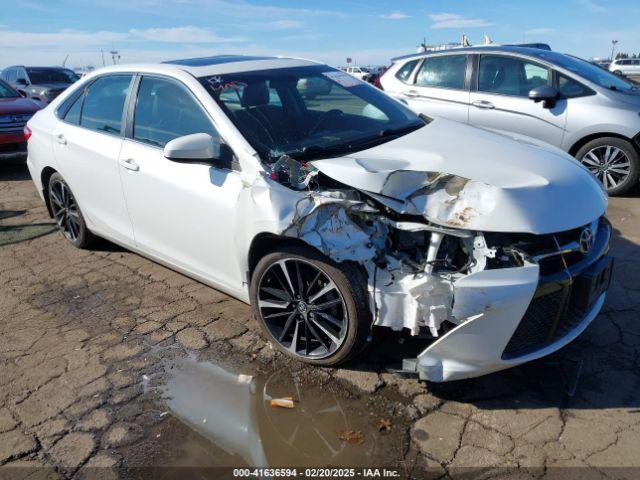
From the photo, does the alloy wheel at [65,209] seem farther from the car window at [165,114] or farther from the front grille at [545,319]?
the front grille at [545,319]

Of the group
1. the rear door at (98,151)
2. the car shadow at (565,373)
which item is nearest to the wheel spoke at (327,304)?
the car shadow at (565,373)

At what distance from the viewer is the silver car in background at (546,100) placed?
5816 mm

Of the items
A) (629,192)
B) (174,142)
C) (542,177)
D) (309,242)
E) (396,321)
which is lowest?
(629,192)

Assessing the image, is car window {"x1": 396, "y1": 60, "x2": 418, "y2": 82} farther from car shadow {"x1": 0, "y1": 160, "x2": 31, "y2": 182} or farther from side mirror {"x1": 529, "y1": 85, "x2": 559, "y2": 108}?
car shadow {"x1": 0, "y1": 160, "x2": 31, "y2": 182}

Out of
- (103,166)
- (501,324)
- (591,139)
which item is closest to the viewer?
(501,324)

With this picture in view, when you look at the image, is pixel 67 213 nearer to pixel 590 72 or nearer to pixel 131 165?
pixel 131 165

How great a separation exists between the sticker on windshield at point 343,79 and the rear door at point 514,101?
2.75m

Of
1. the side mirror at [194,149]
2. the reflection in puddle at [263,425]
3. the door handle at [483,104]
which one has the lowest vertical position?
the reflection in puddle at [263,425]

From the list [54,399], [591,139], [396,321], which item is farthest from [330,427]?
[591,139]

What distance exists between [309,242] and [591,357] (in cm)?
181

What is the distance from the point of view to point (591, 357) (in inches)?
121

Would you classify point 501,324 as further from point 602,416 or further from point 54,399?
point 54,399

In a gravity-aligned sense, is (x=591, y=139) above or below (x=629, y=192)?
above

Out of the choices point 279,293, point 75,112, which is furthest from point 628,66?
point 279,293
